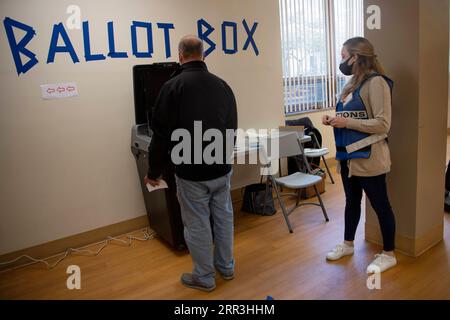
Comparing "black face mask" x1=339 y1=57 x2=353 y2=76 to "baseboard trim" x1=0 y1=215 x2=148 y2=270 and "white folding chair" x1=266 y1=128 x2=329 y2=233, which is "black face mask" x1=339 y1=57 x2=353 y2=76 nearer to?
"white folding chair" x1=266 y1=128 x2=329 y2=233

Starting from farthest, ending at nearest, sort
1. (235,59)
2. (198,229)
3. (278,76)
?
(278,76), (235,59), (198,229)

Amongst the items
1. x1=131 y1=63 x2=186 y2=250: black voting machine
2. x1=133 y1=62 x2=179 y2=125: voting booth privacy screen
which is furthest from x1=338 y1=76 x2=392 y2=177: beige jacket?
x1=133 y1=62 x2=179 y2=125: voting booth privacy screen

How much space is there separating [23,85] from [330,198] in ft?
10.0

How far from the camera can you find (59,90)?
2.83 metres

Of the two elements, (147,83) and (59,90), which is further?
(147,83)

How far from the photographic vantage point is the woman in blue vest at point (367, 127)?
2158 mm

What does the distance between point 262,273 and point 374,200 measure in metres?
0.87

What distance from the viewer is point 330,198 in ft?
12.9

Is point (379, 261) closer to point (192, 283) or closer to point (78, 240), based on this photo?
point (192, 283)

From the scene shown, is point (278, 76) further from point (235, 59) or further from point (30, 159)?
point (30, 159)

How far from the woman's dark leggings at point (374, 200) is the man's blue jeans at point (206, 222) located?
83cm

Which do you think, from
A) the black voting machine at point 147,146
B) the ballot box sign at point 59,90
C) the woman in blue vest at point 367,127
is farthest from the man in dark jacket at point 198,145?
the ballot box sign at point 59,90
